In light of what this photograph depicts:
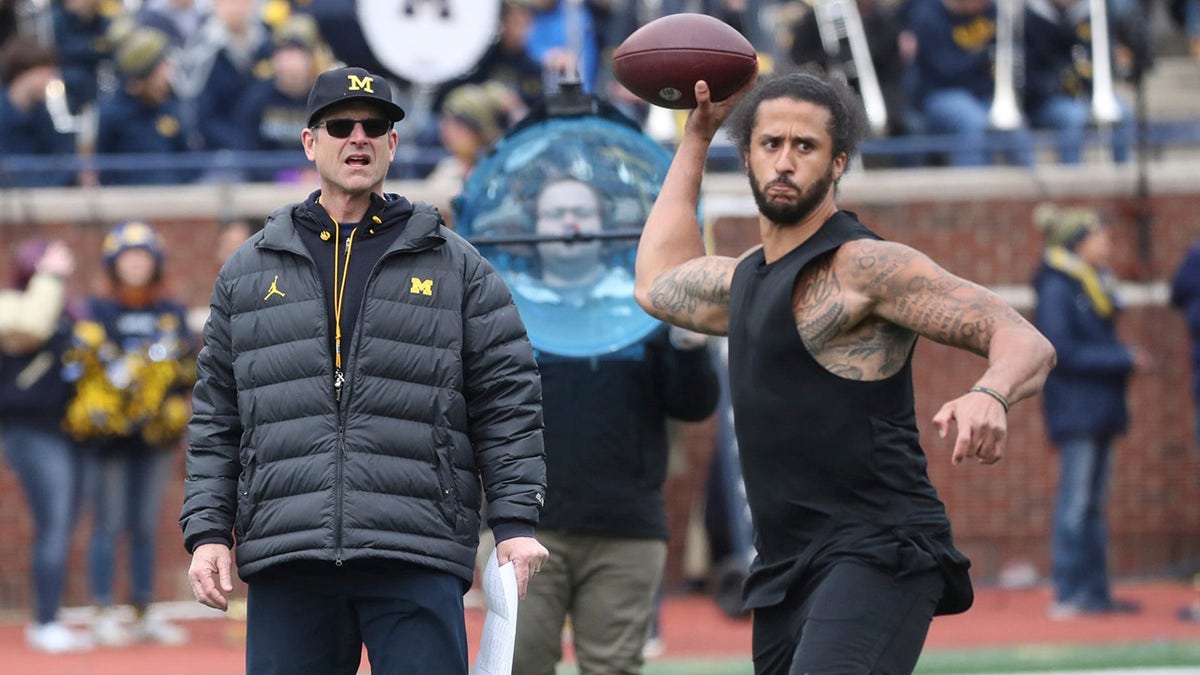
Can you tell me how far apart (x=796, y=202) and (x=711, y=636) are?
6.14 m

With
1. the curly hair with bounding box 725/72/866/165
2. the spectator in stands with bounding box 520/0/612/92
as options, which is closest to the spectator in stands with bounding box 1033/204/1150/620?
the spectator in stands with bounding box 520/0/612/92

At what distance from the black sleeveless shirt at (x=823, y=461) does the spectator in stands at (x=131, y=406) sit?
20.1 feet

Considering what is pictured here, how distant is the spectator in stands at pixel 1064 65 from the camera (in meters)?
14.2

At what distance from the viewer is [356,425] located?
505cm

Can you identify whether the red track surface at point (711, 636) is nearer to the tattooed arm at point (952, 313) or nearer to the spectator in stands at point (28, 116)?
the spectator in stands at point (28, 116)

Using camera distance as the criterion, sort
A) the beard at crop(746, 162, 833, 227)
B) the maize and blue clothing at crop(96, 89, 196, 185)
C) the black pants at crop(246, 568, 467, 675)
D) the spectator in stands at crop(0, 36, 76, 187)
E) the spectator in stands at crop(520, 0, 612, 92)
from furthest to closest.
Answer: the spectator in stands at crop(520, 0, 612, 92)
the maize and blue clothing at crop(96, 89, 196, 185)
the spectator in stands at crop(0, 36, 76, 187)
the beard at crop(746, 162, 833, 227)
the black pants at crop(246, 568, 467, 675)

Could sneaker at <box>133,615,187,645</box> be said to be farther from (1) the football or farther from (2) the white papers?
(2) the white papers

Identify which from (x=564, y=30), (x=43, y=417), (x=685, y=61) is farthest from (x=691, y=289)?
(x=564, y=30)

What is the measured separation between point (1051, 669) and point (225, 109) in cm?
661

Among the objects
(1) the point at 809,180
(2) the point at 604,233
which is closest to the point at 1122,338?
(2) the point at 604,233

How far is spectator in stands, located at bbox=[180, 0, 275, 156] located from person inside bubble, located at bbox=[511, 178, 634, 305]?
6269 millimetres

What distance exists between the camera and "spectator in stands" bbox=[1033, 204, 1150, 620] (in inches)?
454

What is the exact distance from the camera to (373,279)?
16.9 feet

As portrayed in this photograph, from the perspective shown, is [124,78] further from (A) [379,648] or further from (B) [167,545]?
(A) [379,648]
